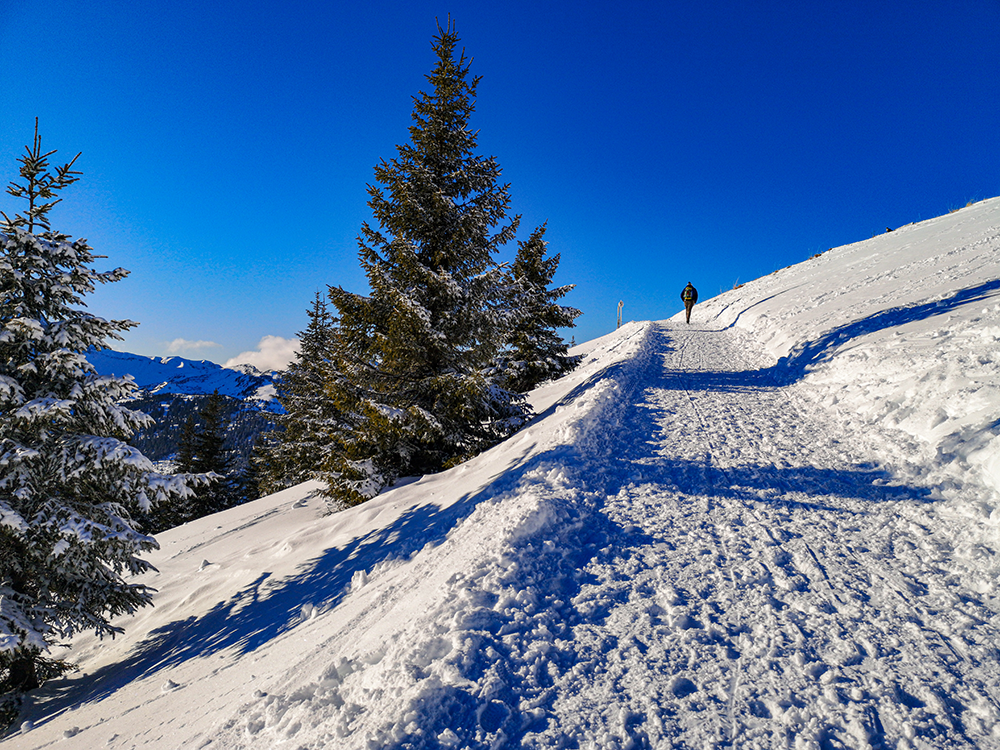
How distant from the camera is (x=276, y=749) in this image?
261 centimetres

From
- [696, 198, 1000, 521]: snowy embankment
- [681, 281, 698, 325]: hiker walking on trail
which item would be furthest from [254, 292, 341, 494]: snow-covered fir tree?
[681, 281, 698, 325]: hiker walking on trail

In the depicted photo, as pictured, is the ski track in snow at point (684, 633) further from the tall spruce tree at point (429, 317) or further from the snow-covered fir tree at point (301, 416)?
the snow-covered fir tree at point (301, 416)

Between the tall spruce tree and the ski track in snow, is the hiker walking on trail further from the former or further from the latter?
the ski track in snow

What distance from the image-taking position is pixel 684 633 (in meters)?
3.04

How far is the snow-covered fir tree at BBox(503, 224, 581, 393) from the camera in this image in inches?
727

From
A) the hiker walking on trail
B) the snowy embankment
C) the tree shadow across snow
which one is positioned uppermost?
the hiker walking on trail

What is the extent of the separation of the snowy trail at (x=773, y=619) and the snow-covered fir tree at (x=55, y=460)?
22.7ft

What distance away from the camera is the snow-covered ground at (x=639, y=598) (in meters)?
2.50

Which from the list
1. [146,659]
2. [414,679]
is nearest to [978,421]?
[414,679]

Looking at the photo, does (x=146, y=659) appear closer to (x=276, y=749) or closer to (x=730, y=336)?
(x=276, y=749)

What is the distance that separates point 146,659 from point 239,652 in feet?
10.0

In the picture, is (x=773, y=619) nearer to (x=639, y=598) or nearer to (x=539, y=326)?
(x=639, y=598)

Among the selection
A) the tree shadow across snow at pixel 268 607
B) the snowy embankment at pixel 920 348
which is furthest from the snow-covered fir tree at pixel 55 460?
the snowy embankment at pixel 920 348

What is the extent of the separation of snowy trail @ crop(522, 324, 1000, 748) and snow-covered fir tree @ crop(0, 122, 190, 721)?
6922mm
